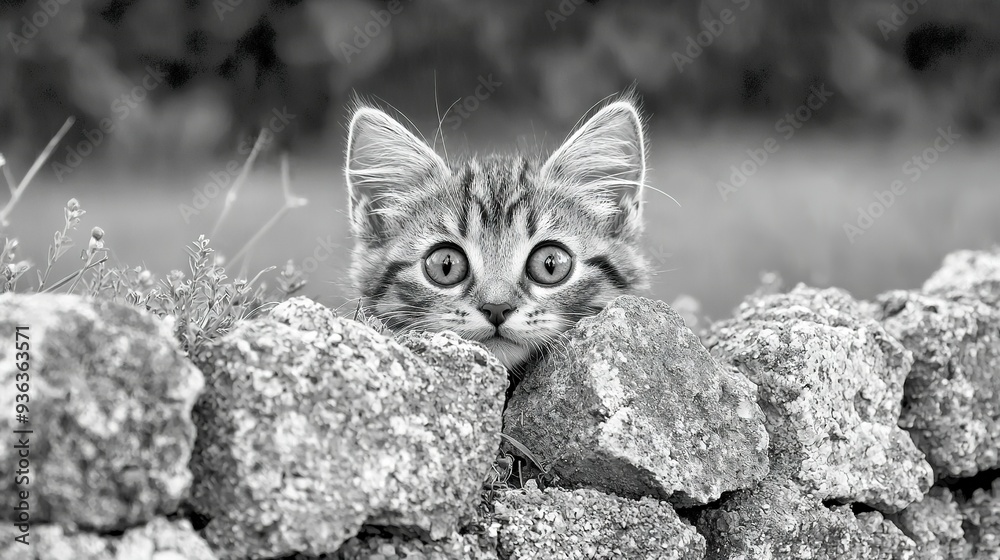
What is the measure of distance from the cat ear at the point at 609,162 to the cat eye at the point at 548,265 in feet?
1.21

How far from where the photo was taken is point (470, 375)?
194cm

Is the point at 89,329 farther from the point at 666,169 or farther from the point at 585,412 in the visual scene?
the point at 666,169

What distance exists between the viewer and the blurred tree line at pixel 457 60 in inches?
257

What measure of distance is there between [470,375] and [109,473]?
785 millimetres

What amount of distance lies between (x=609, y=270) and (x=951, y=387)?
1153 mm

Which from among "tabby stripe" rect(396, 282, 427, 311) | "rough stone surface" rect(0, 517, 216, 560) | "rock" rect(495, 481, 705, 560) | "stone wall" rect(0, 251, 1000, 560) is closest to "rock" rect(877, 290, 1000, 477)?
"stone wall" rect(0, 251, 1000, 560)

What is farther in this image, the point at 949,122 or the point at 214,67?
the point at 949,122

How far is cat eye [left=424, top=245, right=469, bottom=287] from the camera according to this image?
8.53ft

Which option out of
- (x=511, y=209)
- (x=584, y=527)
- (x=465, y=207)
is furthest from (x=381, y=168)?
(x=584, y=527)

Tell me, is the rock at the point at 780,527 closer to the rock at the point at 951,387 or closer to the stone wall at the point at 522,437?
the stone wall at the point at 522,437

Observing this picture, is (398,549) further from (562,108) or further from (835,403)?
(562,108)

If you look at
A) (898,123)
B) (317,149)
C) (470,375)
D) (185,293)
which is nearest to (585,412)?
(470,375)

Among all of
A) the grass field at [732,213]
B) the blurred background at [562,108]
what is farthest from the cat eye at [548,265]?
the blurred background at [562,108]

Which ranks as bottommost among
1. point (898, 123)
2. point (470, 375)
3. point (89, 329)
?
point (89, 329)
